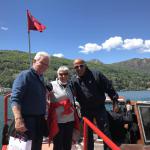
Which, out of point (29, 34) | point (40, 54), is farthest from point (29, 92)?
point (29, 34)

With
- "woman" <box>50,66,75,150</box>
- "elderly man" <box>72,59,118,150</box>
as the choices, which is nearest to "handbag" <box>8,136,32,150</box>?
"woman" <box>50,66,75,150</box>

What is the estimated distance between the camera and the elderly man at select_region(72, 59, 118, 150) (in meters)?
5.21

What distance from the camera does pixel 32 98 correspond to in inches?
162

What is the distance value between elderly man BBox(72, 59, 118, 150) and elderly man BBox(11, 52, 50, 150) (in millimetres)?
1022

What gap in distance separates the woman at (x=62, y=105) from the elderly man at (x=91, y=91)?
48cm

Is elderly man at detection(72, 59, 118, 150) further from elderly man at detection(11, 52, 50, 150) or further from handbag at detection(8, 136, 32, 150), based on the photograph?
→ handbag at detection(8, 136, 32, 150)

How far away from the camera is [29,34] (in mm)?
8688

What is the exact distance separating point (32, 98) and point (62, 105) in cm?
68

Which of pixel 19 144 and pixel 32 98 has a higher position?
pixel 32 98

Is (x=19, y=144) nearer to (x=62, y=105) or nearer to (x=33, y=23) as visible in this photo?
(x=62, y=105)

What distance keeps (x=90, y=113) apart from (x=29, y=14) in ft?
14.9

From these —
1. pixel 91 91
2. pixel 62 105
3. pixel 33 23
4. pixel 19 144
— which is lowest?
pixel 19 144

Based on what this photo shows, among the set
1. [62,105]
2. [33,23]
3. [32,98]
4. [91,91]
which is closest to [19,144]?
[32,98]

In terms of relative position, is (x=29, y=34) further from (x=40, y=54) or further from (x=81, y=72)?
(x=40, y=54)
